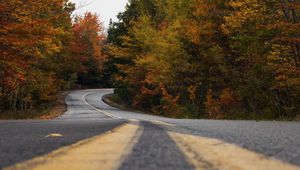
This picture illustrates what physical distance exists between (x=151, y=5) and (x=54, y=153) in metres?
43.4

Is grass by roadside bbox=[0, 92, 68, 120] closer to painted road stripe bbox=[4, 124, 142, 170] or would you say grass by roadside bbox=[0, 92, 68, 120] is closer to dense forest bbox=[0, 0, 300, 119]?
dense forest bbox=[0, 0, 300, 119]

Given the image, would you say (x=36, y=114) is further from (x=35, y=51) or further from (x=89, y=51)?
(x=89, y=51)

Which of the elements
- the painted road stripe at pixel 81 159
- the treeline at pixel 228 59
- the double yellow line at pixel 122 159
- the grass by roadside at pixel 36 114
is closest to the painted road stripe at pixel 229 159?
the double yellow line at pixel 122 159

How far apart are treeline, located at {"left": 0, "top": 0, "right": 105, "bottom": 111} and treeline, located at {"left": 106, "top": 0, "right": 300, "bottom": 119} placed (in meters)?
6.69

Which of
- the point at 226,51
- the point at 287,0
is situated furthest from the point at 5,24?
the point at 226,51

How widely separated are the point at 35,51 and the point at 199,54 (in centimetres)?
981

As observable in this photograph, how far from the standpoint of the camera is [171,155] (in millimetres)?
2168

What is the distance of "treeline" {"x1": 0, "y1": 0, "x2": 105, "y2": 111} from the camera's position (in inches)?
672

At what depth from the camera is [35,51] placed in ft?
64.7

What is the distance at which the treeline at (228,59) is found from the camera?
53.5 ft

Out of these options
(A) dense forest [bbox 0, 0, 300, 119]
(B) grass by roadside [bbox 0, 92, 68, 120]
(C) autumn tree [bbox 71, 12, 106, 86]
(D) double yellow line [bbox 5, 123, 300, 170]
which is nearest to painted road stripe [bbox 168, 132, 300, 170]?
(D) double yellow line [bbox 5, 123, 300, 170]

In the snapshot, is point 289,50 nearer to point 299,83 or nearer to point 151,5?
point 299,83

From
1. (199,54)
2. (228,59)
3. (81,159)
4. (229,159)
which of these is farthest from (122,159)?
(199,54)

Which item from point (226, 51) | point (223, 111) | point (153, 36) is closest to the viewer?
point (223, 111)
